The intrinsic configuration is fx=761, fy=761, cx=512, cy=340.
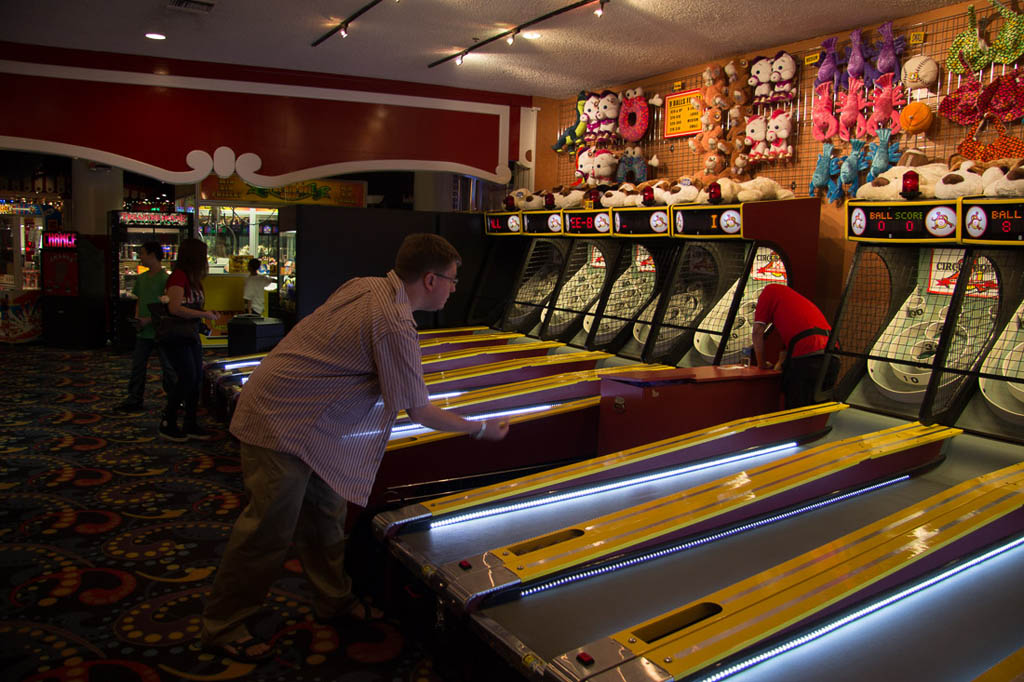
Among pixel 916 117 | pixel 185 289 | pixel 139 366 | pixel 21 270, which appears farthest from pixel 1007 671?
pixel 21 270

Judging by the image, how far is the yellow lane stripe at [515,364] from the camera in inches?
207

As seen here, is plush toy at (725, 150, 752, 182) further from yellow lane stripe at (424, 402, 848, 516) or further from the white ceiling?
yellow lane stripe at (424, 402, 848, 516)

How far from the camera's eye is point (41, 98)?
7.12 metres

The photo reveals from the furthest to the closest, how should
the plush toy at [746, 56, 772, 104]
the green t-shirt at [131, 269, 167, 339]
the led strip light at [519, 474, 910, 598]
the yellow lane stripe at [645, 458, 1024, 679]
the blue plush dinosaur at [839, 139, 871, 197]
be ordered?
the plush toy at [746, 56, 772, 104] → the green t-shirt at [131, 269, 167, 339] → the blue plush dinosaur at [839, 139, 871, 197] → the led strip light at [519, 474, 910, 598] → the yellow lane stripe at [645, 458, 1024, 679]

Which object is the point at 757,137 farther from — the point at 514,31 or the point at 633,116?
the point at 514,31

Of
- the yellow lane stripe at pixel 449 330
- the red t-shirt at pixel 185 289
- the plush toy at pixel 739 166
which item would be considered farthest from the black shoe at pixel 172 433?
the plush toy at pixel 739 166

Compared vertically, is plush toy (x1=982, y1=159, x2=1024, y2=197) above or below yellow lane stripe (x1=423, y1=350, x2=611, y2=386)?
above

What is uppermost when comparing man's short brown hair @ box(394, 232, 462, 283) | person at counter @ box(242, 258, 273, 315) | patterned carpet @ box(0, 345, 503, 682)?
man's short brown hair @ box(394, 232, 462, 283)

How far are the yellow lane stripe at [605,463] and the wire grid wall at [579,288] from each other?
2.56 m

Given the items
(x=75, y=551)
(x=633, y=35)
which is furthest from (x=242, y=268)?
(x=75, y=551)

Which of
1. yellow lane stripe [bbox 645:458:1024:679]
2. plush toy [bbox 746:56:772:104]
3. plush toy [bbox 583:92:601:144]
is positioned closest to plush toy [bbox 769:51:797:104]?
plush toy [bbox 746:56:772:104]

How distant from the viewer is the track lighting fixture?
543cm

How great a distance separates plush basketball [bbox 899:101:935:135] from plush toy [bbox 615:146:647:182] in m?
2.57

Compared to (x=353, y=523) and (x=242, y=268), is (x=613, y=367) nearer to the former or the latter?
(x=353, y=523)
